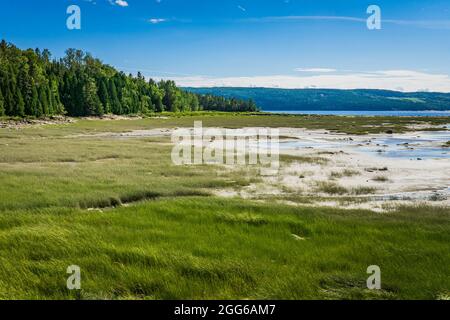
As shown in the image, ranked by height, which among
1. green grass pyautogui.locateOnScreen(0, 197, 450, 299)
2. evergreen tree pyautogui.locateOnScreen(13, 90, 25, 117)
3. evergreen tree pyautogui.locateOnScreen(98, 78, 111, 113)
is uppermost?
evergreen tree pyautogui.locateOnScreen(98, 78, 111, 113)

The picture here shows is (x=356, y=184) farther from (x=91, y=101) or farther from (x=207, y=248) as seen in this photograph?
(x=91, y=101)

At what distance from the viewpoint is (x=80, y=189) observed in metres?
22.7

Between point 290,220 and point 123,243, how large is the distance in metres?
6.46

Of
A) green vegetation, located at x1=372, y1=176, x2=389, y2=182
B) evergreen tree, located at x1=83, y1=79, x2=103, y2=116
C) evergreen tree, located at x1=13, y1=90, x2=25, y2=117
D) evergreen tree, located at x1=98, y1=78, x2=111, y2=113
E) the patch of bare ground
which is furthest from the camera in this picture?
evergreen tree, located at x1=98, y1=78, x2=111, y2=113

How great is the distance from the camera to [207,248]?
42.7 ft

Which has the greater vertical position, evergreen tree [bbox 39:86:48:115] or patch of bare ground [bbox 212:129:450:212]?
evergreen tree [bbox 39:86:48:115]

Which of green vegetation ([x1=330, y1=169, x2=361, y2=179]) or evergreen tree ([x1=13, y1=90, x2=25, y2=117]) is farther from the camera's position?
evergreen tree ([x1=13, y1=90, x2=25, y2=117])

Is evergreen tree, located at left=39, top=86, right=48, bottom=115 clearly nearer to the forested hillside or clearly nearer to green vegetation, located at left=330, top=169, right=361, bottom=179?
the forested hillside

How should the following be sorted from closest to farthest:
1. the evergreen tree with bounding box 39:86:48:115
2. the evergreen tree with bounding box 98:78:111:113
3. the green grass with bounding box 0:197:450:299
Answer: the green grass with bounding box 0:197:450:299
the evergreen tree with bounding box 39:86:48:115
the evergreen tree with bounding box 98:78:111:113

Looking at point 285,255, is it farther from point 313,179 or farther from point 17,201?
point 313,179

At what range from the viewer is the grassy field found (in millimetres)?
10406

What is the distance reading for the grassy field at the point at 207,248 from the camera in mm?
10406

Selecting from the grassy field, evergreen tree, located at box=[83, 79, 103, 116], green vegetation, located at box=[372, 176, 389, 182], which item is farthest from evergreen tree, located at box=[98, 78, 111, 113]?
the grassy field
